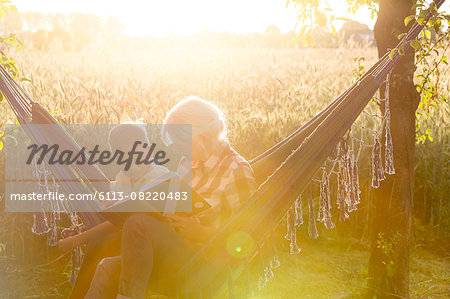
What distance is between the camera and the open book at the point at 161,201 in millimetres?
1669

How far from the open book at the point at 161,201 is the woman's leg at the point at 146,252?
4 centimetres

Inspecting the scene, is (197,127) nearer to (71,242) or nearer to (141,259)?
(141,259)

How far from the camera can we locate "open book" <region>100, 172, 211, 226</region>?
167 cm

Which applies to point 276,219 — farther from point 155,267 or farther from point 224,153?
point 155,267

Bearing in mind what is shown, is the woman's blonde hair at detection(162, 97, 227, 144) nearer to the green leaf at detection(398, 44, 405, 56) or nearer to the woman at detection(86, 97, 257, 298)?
the woman at detection(86, 97, 257, 298)

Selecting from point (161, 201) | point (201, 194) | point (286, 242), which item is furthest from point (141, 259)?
point (286, 242)

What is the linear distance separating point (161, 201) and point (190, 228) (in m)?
0.16

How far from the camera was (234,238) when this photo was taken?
1605 mm

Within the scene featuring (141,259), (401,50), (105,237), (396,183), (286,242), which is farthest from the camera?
(286,242)

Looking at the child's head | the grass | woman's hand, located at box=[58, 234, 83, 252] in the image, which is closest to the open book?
the child's head

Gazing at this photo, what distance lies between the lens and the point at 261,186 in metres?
1.70

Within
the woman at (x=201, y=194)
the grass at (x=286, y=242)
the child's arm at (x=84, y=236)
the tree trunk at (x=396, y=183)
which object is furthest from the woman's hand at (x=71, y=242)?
the tree trunk at (x=396, y=183)

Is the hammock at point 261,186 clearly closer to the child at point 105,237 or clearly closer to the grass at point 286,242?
the child at point 105,237

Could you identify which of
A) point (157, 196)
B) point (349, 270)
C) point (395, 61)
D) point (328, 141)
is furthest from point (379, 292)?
point (157, 196)
